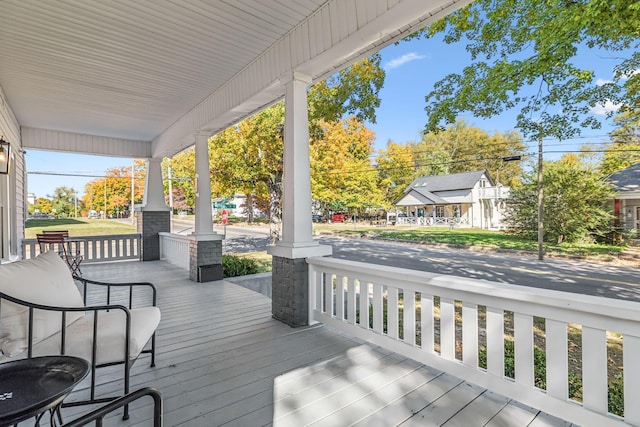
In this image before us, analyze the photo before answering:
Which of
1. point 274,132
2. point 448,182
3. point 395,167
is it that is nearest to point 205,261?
point 274,132

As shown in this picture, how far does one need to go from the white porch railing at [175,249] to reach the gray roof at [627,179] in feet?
32.3

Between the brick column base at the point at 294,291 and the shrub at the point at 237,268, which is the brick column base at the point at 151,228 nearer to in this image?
the shrub at the point at 237,268

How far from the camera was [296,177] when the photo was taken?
318 cm

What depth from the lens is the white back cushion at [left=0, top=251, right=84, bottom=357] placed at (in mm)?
1610

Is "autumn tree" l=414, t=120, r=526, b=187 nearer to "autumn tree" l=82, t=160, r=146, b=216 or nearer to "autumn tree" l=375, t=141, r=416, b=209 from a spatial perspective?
"autumn tree" l=375, t=141, r=416, b=209

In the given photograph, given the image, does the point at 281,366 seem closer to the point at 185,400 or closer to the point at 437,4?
the point at 185,400

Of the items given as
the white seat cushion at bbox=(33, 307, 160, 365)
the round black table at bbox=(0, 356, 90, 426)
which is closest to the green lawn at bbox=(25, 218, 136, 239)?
the white seat cushion at bbox=(33, 307, 160, 365)

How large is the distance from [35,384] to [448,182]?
16303 mm

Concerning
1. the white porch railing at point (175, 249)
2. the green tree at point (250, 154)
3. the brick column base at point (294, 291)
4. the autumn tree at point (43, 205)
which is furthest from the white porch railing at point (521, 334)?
the autumn tree at point (43, 205)

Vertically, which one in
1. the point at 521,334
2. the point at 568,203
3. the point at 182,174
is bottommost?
the point at 521,334

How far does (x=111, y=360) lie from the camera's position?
172 cm

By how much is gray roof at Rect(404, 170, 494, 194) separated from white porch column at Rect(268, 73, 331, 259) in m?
12.4

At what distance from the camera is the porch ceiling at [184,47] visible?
258 centimetres

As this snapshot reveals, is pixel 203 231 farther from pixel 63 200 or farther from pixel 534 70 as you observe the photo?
pixel 63 200
